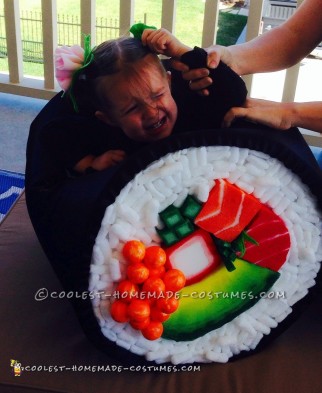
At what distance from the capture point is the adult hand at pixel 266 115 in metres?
0.74

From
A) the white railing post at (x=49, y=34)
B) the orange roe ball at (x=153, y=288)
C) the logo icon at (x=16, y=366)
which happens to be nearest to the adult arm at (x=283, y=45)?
the orange roe ball at (x=153, y=288)

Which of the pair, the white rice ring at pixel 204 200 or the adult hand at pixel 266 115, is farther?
the adult hand at pixel 266 115

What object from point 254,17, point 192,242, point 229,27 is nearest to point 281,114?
point 192,242

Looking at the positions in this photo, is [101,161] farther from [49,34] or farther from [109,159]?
[49,34]

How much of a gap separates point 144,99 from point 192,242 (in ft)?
0.86

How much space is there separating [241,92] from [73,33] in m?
1.62

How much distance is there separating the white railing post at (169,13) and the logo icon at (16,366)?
1367mm

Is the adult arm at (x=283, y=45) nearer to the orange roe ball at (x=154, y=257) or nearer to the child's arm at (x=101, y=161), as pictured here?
the child's arm at (x=101, y=161)

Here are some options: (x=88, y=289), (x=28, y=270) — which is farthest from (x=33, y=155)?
(x=88, y=289)

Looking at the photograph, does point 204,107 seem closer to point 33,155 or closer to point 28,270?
point 33,155

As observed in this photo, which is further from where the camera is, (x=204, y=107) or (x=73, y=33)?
(x=73, y=33)

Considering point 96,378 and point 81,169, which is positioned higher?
point 81,169

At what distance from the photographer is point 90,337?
2.21 ft

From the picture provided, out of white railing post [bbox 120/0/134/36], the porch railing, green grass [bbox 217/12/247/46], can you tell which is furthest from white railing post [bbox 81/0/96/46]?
green grass [bbox 217/12/247/46]
